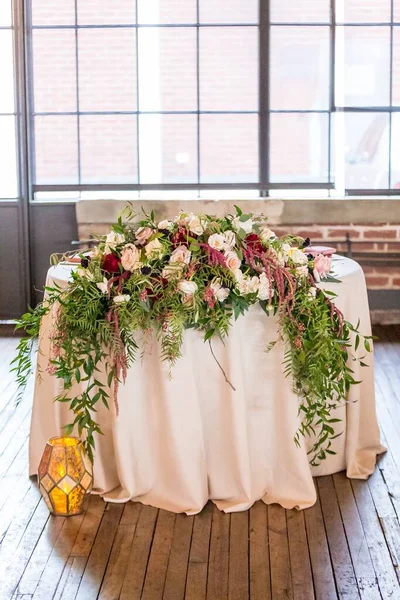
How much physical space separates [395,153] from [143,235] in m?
3.69

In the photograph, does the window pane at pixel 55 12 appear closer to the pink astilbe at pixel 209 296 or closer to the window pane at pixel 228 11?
the window pane at pixel 228 11

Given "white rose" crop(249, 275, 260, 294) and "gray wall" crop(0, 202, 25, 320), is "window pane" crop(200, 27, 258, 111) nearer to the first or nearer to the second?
"gray wall" crop(0, 202, 25, 320)

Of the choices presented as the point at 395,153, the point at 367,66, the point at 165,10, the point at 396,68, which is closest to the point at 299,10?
the point at 367,66

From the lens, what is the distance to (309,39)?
625 centimetres

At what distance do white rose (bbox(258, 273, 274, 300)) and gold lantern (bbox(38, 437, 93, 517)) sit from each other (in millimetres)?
779

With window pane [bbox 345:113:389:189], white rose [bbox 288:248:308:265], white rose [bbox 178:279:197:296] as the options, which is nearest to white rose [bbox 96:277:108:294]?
white rose [bbox 178:279:197:296]

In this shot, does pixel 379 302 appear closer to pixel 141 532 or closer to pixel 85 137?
pixel 85 137

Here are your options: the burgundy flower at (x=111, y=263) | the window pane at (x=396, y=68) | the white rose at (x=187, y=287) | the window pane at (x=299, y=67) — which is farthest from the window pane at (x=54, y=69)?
the white rose at (x=187, y=287)

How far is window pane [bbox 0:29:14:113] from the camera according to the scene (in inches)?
247

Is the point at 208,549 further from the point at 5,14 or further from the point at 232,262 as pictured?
the point at 5,14

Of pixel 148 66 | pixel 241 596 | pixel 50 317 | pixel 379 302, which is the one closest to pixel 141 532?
pixel 241 596

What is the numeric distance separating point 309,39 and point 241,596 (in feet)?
15.0

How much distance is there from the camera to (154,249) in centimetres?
297

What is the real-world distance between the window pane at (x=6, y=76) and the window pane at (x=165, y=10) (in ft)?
3.00
